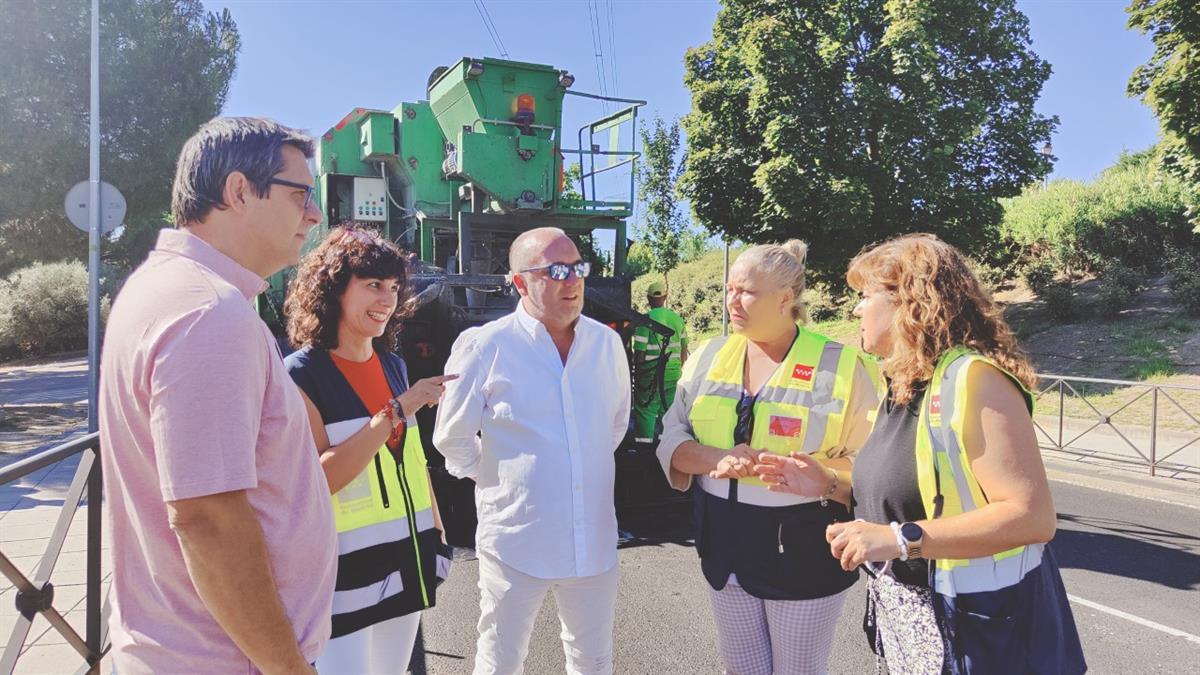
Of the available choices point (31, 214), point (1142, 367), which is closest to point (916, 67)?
point (1142, 367)

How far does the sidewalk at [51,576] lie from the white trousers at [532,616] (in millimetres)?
1168

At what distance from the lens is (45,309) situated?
85.2 ft

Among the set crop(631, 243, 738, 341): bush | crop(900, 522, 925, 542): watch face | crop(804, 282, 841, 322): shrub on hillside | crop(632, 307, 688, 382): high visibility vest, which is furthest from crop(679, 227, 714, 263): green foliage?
crop(900, 522, 925, 542): watch face

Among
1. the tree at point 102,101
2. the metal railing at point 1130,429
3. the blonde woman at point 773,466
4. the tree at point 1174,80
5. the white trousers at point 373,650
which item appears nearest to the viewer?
the white trousers at point 373,650

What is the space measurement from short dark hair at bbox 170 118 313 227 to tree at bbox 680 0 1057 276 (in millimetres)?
13822

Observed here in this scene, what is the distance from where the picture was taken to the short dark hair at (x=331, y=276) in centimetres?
229

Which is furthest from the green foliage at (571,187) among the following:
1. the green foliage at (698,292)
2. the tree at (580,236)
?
the green foliage at (698,292)

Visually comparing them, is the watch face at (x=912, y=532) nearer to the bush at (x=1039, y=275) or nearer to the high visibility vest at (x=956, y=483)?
the high visibility vest at (x=956, y=483)

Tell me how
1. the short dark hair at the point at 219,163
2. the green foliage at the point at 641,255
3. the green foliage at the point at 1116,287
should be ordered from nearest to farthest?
the short dark hair at the point at 219,163, the green foliage at the point at 1116,287, the green foliage at the point at 641,255

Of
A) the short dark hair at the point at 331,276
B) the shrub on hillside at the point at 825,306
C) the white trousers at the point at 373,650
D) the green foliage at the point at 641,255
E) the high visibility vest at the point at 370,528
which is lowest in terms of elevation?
the white trousers at the point at 373,650

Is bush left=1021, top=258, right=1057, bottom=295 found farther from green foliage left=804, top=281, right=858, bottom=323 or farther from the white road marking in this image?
the white road marking

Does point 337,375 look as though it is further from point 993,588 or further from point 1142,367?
point 1142,367

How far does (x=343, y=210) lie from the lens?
7820mm

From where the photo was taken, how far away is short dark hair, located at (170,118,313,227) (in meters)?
1.38
